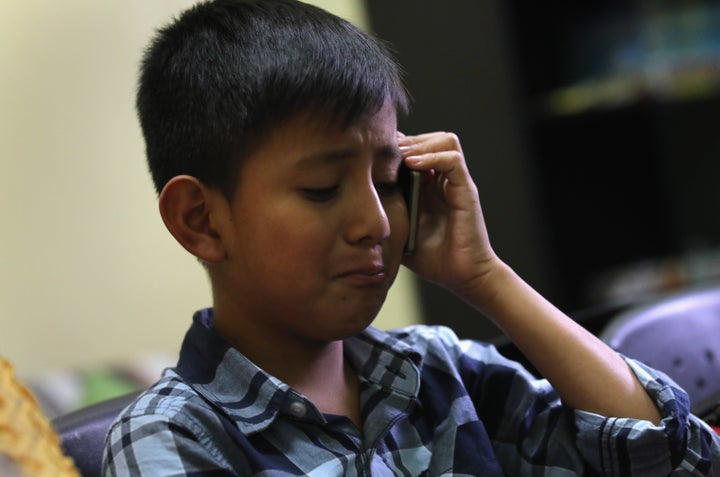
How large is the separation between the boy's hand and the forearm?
0.05 ft

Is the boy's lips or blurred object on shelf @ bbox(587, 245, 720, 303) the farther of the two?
blurred object on shelf @ bbox(587, 245, 720, 303)

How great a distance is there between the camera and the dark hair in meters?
0.77

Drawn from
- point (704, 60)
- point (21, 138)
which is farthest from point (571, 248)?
point (21, 138)

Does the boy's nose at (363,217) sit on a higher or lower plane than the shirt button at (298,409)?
higher

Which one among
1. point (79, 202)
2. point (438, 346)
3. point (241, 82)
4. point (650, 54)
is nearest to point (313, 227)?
point (241, 82)

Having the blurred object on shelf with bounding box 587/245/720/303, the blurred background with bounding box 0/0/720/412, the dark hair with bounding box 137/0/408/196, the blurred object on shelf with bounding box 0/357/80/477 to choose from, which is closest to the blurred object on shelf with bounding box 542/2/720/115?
the blurred background with bounding box 0/0/720/412

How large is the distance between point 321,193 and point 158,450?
9.3 inches

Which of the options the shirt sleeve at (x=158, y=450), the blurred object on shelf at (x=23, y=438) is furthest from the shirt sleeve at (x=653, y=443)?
the blurred object on shelf at (x=23, y=438)

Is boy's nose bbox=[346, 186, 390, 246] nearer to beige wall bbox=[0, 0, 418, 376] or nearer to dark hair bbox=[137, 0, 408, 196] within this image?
dark hair bbox=[137, 0, 408, 196]

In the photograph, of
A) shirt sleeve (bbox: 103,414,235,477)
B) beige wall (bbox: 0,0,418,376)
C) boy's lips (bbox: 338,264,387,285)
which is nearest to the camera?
shirt sleeve (bbox: 103,414,235,477)

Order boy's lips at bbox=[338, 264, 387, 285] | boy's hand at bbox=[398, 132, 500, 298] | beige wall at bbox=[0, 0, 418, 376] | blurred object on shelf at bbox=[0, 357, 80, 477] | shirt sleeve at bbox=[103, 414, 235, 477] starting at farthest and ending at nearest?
1. beige wall at bbox=[0, 0, 418, 376]
2. boy's hand at bbox=[398, 132, 500, 298]
3. boy's lips at bbox=[338, 264, 387, 285]
4. shirt sleeve at bbox=[103, 414, 235, 477]
5. blurred object on shelf at bbox=[0, 357, 80, 477]

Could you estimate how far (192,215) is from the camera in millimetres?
804

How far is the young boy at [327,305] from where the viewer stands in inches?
29.9

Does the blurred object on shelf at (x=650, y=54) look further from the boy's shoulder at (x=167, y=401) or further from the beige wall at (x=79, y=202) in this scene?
the boy's shoulder at (x=167, y=401)
